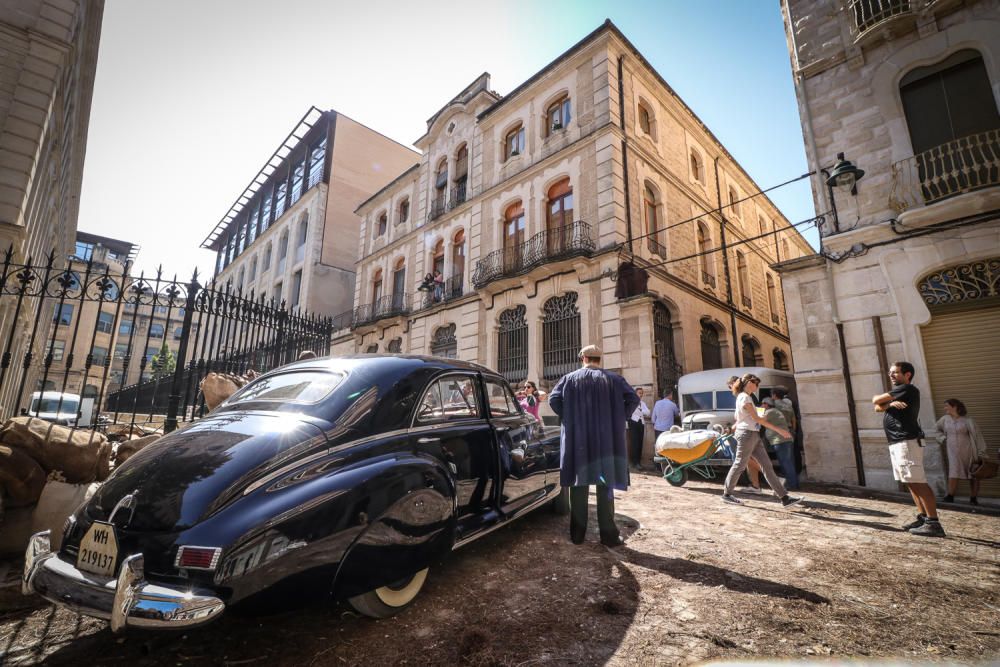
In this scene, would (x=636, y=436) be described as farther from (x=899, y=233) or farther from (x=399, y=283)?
(x=399, y=283)

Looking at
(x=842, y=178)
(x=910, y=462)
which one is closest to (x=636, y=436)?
(x=910, y=462)

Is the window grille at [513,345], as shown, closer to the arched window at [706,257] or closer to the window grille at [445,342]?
the window grille at [445,342]

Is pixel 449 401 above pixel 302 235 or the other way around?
the other way around

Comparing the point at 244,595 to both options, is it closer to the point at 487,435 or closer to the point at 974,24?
the point at 487,435

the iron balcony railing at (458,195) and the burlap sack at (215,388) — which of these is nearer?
the burlap sack at (215,388)

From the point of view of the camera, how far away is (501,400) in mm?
4051

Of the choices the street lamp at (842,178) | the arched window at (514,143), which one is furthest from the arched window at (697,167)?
the street lamp at (842,178)

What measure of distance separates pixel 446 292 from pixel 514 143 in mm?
6350

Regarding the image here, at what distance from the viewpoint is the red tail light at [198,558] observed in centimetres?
187

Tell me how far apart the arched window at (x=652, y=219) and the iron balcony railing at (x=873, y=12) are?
19.5ft

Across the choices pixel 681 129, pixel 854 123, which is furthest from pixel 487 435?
pixel 681 129

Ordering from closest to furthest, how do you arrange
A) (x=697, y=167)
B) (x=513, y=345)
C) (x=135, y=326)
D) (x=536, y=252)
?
(x=135, y=326)
(x=536, y=252)
(x=513, y=345)
(x=697, y=167)

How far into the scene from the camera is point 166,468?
227 cm

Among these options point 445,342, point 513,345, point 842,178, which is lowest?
point 513,345
